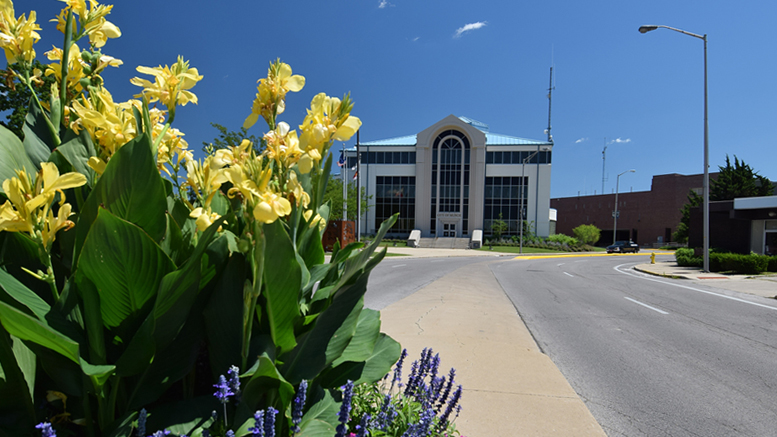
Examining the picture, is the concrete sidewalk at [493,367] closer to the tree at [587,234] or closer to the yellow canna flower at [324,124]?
the yellow canna flower at [324,124]

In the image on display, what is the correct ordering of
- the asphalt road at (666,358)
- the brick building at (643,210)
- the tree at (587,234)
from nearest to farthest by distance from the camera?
the asphalt road at (666,358) → the tree at (587,234) → the brick building at (643,210)

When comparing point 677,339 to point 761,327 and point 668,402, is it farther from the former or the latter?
point 668,402

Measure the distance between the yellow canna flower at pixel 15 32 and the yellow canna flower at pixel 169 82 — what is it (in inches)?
15.4

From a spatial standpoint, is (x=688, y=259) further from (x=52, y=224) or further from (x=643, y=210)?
(x=643, y=210)

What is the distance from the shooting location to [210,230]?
3.02 feet

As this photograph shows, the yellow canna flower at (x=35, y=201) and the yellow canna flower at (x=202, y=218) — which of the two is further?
the yellow canna flower at (x=202, y=218)

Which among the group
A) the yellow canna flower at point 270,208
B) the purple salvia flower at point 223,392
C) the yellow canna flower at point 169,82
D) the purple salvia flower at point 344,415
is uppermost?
the yellow canna flower at point 169,82

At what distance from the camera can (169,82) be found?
44.8 inches

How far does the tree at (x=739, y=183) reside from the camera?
3478 centimetres

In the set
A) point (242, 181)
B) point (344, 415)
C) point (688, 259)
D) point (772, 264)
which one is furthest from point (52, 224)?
point (688, 259)

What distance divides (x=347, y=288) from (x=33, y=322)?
0.69 meters

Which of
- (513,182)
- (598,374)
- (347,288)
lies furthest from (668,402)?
(513,182)

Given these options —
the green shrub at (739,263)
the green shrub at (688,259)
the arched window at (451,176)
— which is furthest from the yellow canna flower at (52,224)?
the arched window at (451,176)

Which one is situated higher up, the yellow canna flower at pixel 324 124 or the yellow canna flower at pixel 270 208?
the yellow canna flower at pixel 324 124
